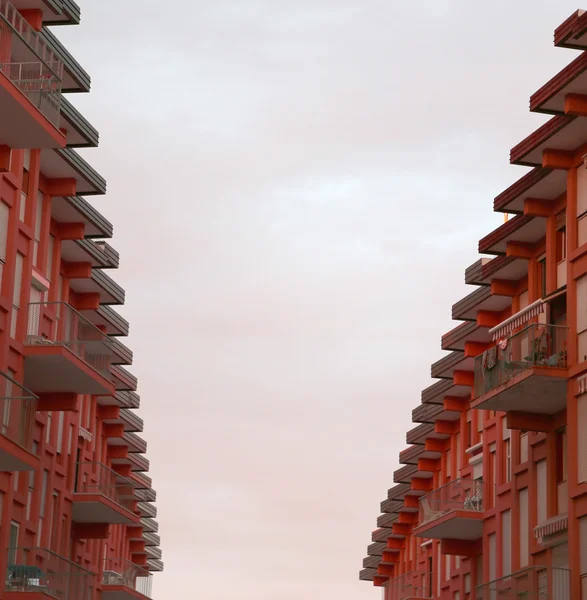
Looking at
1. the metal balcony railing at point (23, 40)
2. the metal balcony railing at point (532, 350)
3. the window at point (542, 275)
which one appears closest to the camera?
the metal balcony railing at point (23, 40)

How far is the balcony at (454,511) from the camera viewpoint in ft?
153

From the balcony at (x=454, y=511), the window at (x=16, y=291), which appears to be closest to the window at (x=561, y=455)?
the balcony at (x=454, y=511)

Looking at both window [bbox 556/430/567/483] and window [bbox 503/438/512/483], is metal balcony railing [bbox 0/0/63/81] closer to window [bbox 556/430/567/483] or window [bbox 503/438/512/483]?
window [bbox 556/430/567/483]

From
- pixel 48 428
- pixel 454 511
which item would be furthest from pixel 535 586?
pixel 48 428

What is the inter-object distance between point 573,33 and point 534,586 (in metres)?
13.3

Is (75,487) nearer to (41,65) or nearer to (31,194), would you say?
(31,194)

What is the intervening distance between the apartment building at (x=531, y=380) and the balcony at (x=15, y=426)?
1227 centimetres

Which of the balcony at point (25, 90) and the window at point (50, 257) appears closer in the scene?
the balcony at point (25, 90)

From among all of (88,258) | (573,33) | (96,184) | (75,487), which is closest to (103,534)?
(75,487)

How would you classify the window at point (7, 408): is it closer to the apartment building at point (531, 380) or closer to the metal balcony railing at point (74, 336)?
the metal balcony railing at point (74, 336)

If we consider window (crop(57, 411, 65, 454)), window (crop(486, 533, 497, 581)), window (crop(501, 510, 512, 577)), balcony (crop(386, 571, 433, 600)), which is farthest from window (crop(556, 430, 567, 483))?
balcony (crop(386, 571, 433, 600))

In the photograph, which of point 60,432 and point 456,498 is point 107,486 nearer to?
point 60,432

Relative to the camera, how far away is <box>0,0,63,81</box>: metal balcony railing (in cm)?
3117

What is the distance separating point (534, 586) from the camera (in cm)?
3528
